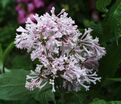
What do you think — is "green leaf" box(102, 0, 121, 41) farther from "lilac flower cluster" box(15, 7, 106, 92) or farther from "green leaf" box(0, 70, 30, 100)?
"green leaf" box(0, 70, 30, 100)

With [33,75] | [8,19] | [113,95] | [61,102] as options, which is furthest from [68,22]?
[8,19]

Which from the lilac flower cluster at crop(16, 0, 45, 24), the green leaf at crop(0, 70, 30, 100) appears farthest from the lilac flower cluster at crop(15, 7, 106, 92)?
the lilac flower cluster at crop(16, 0, 45, 24)

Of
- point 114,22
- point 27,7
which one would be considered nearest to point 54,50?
point 114,22

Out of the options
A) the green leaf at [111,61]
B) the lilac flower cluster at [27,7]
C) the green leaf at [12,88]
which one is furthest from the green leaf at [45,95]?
the lilac flower cluster at [27,7]

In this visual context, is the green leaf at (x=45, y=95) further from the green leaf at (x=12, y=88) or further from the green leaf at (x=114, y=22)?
the green leaf at (x=114, y=22)

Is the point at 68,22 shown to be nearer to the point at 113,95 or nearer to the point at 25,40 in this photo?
the point at 25,40

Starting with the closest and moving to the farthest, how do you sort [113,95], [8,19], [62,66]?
[62,66] < [113,95] < [8,19]
